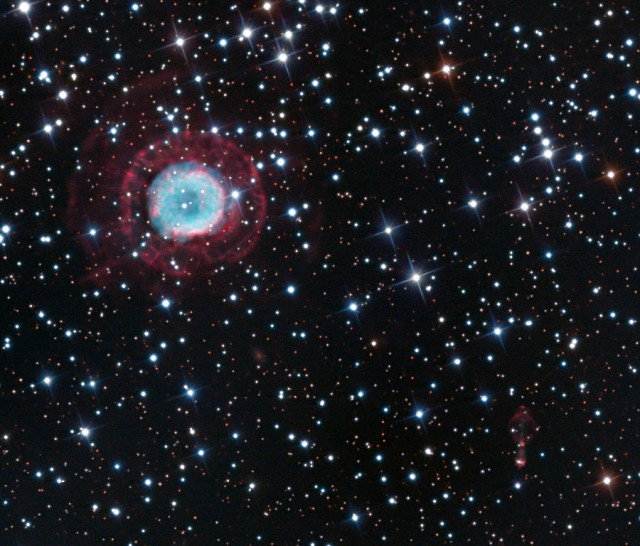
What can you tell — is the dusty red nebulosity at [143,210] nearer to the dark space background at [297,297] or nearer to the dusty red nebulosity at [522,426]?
the dark space background at [297,297]

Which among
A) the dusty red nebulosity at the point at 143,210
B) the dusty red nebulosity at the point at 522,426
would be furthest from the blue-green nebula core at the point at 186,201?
the dusty red nebulosity at the point at 522,426

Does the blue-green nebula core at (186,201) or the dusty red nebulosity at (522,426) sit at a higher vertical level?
the blue-green nebula core at (186,201)

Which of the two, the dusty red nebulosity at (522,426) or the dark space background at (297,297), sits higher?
the dark space background at (297,297)

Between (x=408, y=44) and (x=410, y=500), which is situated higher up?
(x=408, y=44)

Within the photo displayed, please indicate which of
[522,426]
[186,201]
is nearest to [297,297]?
[186,201]

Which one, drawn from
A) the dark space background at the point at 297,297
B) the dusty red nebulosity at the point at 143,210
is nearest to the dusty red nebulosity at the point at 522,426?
the dark space background at the point at 297,297

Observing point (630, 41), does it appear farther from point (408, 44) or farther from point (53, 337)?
point (53, 337)

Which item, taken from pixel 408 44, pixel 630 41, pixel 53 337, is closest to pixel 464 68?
pixel 408 44
